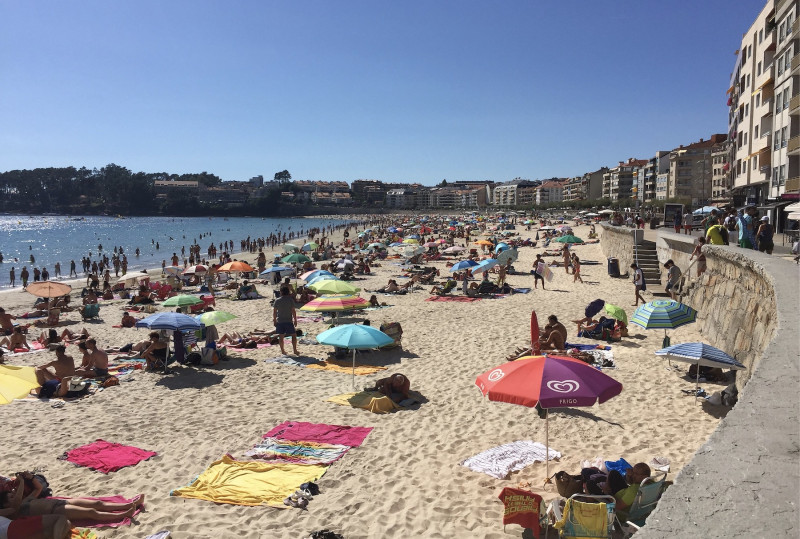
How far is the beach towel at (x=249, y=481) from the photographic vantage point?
5.26 metres

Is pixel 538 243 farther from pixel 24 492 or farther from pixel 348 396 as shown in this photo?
pixel 24 492

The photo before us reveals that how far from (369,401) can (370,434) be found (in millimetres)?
1005

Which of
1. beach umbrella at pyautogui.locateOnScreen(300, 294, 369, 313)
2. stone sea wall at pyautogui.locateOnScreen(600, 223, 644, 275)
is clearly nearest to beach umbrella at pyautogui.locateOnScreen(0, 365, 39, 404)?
beach umbrella at pyautogui.locateOnScreen(300, 294, 369, 313)

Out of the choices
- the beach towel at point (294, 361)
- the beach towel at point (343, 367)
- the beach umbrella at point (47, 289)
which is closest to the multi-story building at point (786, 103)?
the beach towel at point (343, 367)

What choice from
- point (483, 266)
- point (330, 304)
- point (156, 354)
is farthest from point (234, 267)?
point (330, 304)

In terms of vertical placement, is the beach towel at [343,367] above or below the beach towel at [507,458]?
below

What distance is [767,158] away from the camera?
89.9ft

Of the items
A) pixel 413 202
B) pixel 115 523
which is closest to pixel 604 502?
pixel 115 523

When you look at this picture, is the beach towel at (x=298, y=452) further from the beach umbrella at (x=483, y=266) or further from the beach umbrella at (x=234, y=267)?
the beach umbrella at (x=234, y=267)

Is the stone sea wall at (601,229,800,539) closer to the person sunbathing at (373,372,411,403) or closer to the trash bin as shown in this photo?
the person sunbathing at (373,372,411,403)

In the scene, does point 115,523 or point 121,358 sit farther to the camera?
point 121,358

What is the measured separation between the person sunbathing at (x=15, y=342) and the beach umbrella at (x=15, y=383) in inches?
313

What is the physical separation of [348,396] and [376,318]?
6.53m

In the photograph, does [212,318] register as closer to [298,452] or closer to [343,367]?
[343,367]
